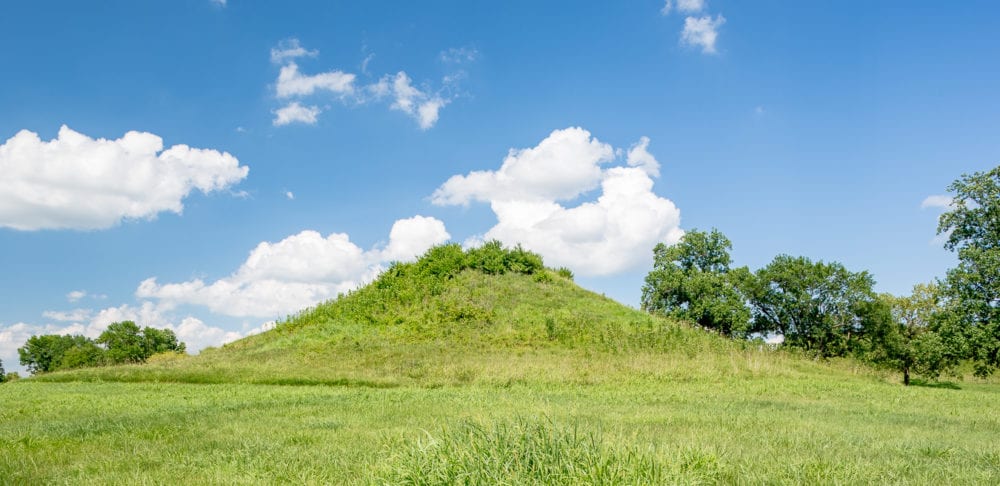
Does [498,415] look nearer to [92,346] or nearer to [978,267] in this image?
[978,267]

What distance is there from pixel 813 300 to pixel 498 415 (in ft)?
158

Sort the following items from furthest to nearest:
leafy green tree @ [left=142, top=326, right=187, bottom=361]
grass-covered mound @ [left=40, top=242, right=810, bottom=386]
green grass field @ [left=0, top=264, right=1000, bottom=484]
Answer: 1. leafy green tree @ [left=142, top=326, right=187, bottom=361]
2. grass-covered mound @ [left=40, top=242, right=810, bottom=386]
3. green grass field @ [left=0, top=264, right=1000, bottom=484]

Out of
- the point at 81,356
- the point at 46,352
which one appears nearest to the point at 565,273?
the point at 81,356

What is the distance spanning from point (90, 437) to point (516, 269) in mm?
35602

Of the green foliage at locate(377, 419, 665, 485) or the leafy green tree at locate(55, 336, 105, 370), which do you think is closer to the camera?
the green foliage at locate(377, 419, 665, 485)

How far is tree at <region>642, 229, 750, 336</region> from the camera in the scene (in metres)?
52.8

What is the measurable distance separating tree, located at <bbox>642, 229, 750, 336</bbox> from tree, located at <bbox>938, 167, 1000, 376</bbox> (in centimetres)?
2143

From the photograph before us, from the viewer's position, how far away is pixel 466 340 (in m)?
32.6

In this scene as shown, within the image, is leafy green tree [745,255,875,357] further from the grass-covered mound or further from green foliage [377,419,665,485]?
green foliage [377,419,665,485]

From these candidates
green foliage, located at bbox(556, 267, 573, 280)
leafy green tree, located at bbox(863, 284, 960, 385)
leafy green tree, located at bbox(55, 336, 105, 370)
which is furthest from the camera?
leafy green tree, located at bbox(55, 336, 105, 370)

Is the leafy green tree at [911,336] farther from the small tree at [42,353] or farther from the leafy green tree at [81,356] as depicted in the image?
the small tree at [42,353]

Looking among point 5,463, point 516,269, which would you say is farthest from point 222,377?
point 516,269

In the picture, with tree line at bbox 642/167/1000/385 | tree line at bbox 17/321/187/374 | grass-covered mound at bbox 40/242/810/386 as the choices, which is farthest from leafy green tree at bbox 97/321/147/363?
tree line at bbox 642/167/1000/385

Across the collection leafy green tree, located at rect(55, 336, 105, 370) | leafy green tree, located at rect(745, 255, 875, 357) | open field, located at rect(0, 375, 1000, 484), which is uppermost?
leafy green tree, located at rect(745, 255, 875, 357)
